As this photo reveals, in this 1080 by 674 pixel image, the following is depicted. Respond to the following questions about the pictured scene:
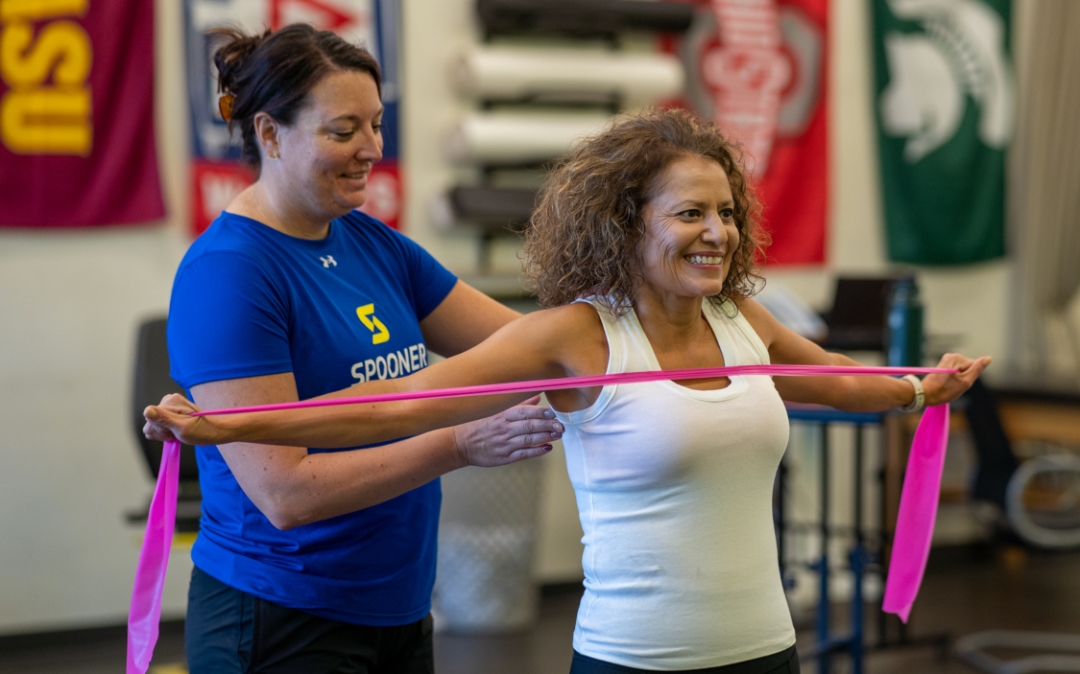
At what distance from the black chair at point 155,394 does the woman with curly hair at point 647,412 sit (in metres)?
1.70

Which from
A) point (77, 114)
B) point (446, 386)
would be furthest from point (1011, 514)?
point (77, 114)

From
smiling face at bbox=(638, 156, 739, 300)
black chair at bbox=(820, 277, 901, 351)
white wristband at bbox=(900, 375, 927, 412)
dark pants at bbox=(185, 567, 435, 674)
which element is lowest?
dark pants at bbox=(185, 567, 435, 674)

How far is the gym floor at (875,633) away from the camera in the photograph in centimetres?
361

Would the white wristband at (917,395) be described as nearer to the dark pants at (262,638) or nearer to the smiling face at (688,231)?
the smiling face at (688,231)

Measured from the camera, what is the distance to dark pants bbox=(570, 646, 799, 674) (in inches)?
54.1

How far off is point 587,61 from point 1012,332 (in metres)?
2.73

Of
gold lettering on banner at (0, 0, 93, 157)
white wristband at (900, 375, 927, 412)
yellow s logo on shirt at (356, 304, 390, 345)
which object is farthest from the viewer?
gold lettering on banner at (0, 0, 93, 157)

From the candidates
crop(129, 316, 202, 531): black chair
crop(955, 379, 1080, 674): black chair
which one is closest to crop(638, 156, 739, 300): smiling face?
crop(129, 316, 202, 531): black chair

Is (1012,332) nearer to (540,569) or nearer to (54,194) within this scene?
(540,569)

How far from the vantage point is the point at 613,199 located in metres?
1.46

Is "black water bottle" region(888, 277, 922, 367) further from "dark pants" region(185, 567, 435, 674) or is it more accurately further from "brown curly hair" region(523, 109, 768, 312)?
"dark pants" region(185, 567, 435, 674)

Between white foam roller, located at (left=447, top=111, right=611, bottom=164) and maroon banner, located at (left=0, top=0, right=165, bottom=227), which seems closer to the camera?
maroon banner, located at (left=0, top=0, right=165, bottom=227)

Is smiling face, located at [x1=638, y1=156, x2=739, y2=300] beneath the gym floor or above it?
above

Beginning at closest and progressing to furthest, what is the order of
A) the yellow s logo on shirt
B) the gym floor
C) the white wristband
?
1. the yellow s logo on shirt
2. the white wristband
3. the gym floor
